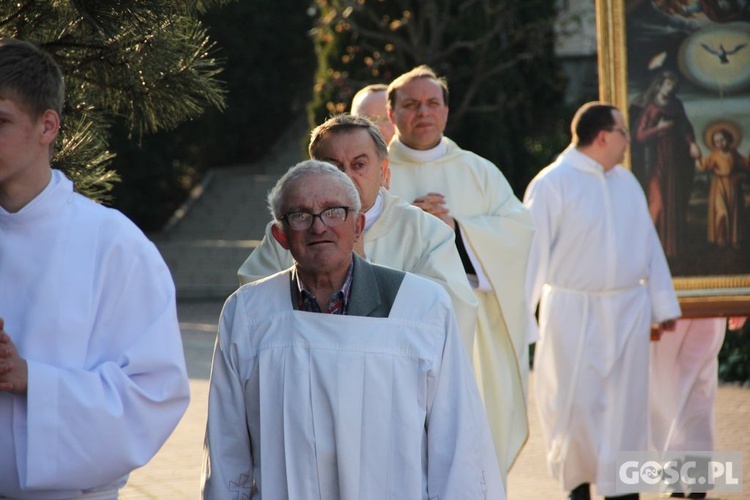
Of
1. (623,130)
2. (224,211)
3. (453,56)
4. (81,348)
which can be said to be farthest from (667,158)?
(224,211)

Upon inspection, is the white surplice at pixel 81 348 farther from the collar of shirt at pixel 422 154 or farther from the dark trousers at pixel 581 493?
the dark trousers at pixel 581 493

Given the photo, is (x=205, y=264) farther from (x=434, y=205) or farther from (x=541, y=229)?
(x=434, y=205)

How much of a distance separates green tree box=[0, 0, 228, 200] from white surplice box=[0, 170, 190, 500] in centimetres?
100

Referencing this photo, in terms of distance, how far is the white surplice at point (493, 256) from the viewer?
605 centimetres

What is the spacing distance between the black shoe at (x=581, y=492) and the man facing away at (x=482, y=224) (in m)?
1.61

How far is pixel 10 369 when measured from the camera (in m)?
2.97

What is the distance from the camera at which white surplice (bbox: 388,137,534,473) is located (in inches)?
238

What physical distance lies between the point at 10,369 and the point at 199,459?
19.1 ft

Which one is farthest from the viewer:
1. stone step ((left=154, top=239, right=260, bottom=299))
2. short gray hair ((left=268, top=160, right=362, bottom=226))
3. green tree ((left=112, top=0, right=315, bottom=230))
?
green tree ((left=112, top=0, right=315, bottom=230))

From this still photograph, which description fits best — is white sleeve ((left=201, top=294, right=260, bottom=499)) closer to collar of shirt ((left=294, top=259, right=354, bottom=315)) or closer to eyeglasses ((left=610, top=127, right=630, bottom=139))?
collar of shirt ((left=294, top=259, right=354, bottom=315))

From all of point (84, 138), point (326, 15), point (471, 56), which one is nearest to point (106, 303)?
point (84, 138)

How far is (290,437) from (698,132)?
5.35 m

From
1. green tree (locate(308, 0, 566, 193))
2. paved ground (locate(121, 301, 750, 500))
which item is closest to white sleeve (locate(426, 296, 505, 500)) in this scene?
paved ground (locate(121, 301, 750, 500))

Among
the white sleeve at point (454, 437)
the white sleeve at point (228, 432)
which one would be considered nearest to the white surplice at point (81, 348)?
the white sleeve at point (228, 432)
